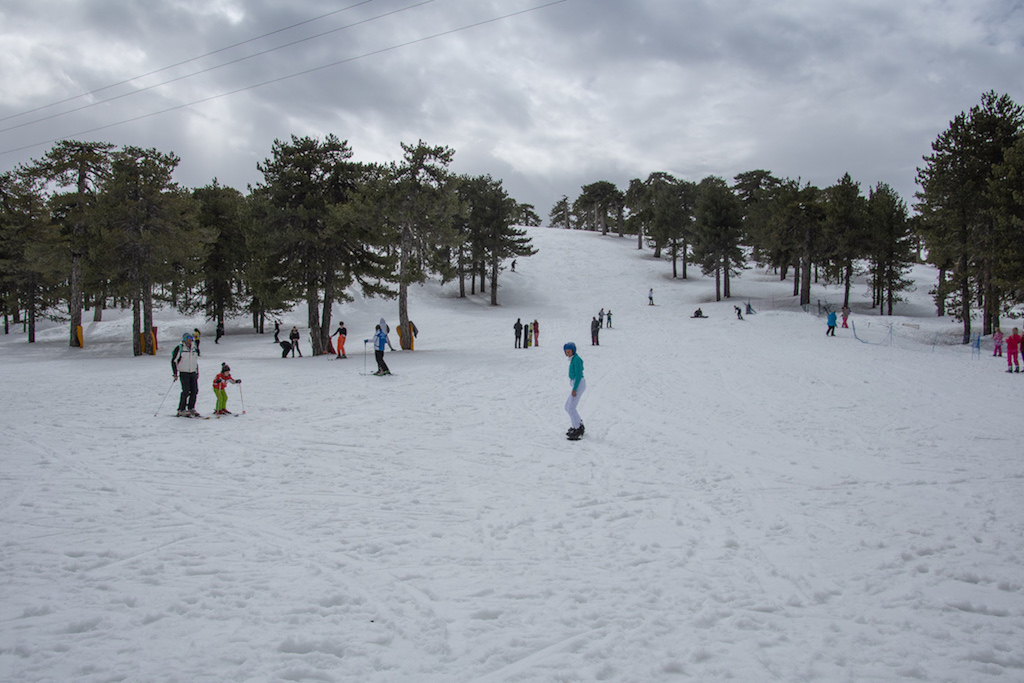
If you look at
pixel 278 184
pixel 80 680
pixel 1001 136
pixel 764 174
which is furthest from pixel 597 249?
pixel 80 680

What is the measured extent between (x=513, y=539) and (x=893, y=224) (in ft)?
158

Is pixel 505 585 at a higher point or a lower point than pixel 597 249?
lower

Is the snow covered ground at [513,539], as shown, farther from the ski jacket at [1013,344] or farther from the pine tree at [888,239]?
the pine tree at [888,239]

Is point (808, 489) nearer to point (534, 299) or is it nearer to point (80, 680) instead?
point (80, 680)

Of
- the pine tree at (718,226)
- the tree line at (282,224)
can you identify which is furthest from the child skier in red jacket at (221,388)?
the pine tree at (718,226)

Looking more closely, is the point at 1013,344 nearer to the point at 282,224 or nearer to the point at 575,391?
the point at 575,391

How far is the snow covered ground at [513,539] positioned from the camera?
3.77 m

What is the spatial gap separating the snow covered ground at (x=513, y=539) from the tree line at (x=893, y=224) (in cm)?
1552

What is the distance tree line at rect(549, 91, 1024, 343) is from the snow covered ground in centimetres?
1552

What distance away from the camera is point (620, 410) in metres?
13.1

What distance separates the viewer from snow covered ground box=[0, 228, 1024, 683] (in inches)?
148

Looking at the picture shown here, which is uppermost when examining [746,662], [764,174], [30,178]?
[764,174]

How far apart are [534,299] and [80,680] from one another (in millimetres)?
48537

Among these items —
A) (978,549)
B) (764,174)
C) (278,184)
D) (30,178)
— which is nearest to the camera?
(978,549)
